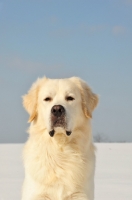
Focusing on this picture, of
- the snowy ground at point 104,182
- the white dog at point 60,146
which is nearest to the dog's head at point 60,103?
the white dog at point 60,146

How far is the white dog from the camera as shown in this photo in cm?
538

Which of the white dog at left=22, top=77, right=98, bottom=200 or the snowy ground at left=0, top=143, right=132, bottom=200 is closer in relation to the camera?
the white dog at left=22, top=77, right=98, bottom=200

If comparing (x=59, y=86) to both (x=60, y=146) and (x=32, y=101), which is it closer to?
(x=32, y=101)

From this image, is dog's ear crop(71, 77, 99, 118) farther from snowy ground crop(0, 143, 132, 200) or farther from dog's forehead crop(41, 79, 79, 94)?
snowy ground crop(0, 143, 132, 200)

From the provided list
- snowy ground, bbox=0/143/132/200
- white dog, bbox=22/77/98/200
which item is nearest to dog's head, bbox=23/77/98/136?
white dog, bbox=22/77/98/200

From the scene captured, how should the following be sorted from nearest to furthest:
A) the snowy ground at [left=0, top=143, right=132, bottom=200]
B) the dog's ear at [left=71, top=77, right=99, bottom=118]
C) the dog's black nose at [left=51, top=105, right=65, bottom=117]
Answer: the dog's black nose at [left=51, top=105, right=65, bottom=117]
the dog's ear at [left=71, top=77, right=99, bottom=118]
the snowy ground at [left=0, top=143, right=132, bottom=200]

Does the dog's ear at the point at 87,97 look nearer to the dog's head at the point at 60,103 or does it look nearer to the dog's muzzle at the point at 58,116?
the dog's head at the point at 60,103

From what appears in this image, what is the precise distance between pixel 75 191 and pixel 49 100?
47.4 inches

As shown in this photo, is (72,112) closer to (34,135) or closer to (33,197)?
(34,135)

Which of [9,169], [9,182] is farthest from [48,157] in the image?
[9,169]

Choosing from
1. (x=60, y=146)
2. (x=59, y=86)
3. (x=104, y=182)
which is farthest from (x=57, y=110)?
(x=104, y=182)

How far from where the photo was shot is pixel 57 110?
527 cm

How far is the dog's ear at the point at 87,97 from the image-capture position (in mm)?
5652

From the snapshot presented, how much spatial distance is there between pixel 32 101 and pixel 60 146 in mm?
718
